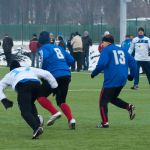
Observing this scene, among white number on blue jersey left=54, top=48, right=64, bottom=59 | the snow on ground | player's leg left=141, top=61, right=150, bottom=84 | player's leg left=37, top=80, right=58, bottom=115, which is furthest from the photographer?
the snow on ground

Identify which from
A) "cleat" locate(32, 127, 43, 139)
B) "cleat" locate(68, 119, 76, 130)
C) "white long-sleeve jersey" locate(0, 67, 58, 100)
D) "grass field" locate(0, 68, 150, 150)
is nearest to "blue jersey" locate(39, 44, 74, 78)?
"cleat" locate(68, 119, 76, 130)

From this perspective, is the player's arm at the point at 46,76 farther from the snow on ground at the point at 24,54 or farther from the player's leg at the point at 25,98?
the snow on ground at the point at 24,54

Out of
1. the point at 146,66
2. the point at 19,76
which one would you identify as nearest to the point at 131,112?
the point at 19,76

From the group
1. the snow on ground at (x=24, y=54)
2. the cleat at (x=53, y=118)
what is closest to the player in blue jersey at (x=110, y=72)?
the cleat at (x=53, y=118)

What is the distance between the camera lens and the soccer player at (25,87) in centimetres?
1402

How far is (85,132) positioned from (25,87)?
61.9 inches

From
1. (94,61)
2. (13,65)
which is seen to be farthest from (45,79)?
(94,61)

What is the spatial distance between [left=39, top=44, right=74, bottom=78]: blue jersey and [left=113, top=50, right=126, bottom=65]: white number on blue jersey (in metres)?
0.93

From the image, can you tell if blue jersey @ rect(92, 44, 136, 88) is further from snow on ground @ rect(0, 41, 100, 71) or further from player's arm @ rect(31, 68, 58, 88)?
snow on ground @ rect(0, 41, 100, 71)

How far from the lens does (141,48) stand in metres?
25.6

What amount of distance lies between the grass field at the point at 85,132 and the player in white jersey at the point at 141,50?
3.67 meters

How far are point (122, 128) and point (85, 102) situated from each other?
553 centimetres

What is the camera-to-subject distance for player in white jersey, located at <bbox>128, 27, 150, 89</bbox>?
25.3 meters

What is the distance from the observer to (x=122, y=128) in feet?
51.4
